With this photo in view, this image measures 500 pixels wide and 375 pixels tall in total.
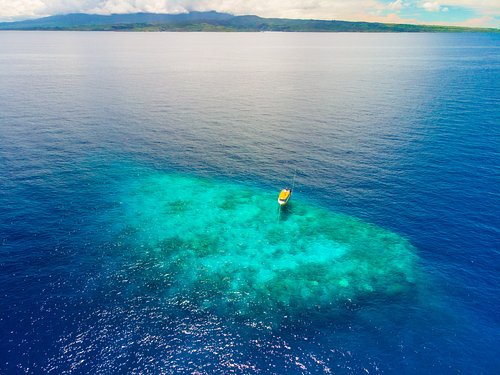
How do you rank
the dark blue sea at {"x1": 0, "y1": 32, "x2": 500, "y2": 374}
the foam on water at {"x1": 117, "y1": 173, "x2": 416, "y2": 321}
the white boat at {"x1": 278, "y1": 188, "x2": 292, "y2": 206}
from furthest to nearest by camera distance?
the white boat at {"x1": 278, "y1": 188, "x2": 292, "y2": 206}
the foam on water at {"x1": 117, "y1": 173, "x2": 416, "y2": 321}
the dark blue sea at {"x1": 0, "y1": 32, "x2": 500, "y2": 374}

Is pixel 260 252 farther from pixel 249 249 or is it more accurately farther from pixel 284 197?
pixel 284 197

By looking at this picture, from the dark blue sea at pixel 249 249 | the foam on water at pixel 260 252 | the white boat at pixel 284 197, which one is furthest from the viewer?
the white boat at pixel 284 197

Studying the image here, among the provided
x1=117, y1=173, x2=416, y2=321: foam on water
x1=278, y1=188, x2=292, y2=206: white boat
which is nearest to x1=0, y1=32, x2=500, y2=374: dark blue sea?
x1=117, y1=173, x2=416, y2=321: foam on water

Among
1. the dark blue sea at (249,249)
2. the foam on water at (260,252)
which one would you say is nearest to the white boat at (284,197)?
the dark blue sea at (249,249)

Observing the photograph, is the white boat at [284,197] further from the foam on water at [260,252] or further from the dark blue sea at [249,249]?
the foam on water at [260,252]

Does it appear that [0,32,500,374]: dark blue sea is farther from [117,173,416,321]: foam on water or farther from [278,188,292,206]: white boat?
[278,188,292,206]: white boat

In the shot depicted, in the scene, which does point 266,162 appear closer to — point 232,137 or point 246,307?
point 232,137
